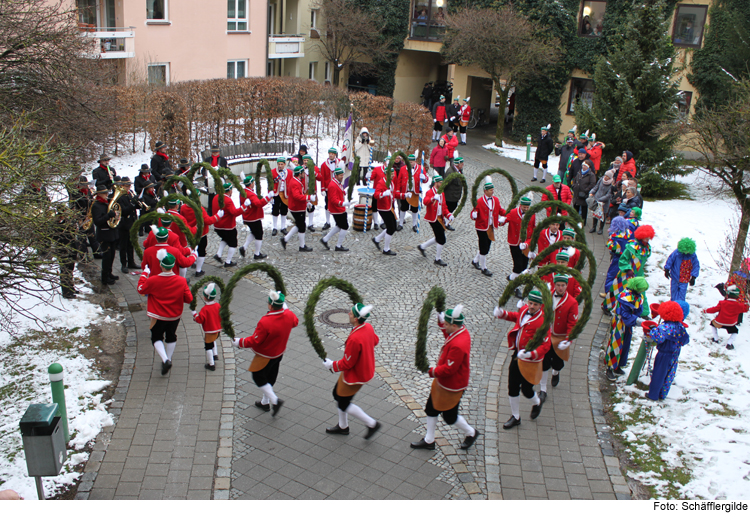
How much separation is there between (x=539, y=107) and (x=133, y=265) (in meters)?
21.4

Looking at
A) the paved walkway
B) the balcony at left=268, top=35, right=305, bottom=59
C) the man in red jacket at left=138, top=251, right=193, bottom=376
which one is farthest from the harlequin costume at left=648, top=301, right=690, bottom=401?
the balcony at left=268, top=35, right=305, bottom=59

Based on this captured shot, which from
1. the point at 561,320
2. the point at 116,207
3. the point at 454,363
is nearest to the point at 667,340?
the point at 561,320

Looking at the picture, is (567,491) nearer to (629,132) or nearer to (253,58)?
(629,132)

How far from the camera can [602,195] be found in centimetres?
1611

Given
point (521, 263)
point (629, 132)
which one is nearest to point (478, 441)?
point (521, 263)

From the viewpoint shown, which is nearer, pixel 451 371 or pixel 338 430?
pixel 451 371

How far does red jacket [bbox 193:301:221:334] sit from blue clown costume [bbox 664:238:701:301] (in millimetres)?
7263

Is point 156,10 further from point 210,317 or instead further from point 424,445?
point 424,445

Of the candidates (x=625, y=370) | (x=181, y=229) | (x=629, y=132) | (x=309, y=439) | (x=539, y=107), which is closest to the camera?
(x=309, y=439)

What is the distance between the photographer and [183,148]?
19188mm

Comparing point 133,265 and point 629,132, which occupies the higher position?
point 629,132

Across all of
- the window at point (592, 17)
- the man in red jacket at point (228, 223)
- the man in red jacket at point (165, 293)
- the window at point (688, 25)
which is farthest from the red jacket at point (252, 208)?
the window at point (688, 25)

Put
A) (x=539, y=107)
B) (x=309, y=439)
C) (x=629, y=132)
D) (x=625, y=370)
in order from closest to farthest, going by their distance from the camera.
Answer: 1. (x=309, y=439)
2. (x=625, y=370)
3. (x=629, y=132)
4. (x=539, y=107)

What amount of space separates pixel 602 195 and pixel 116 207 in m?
11.1
